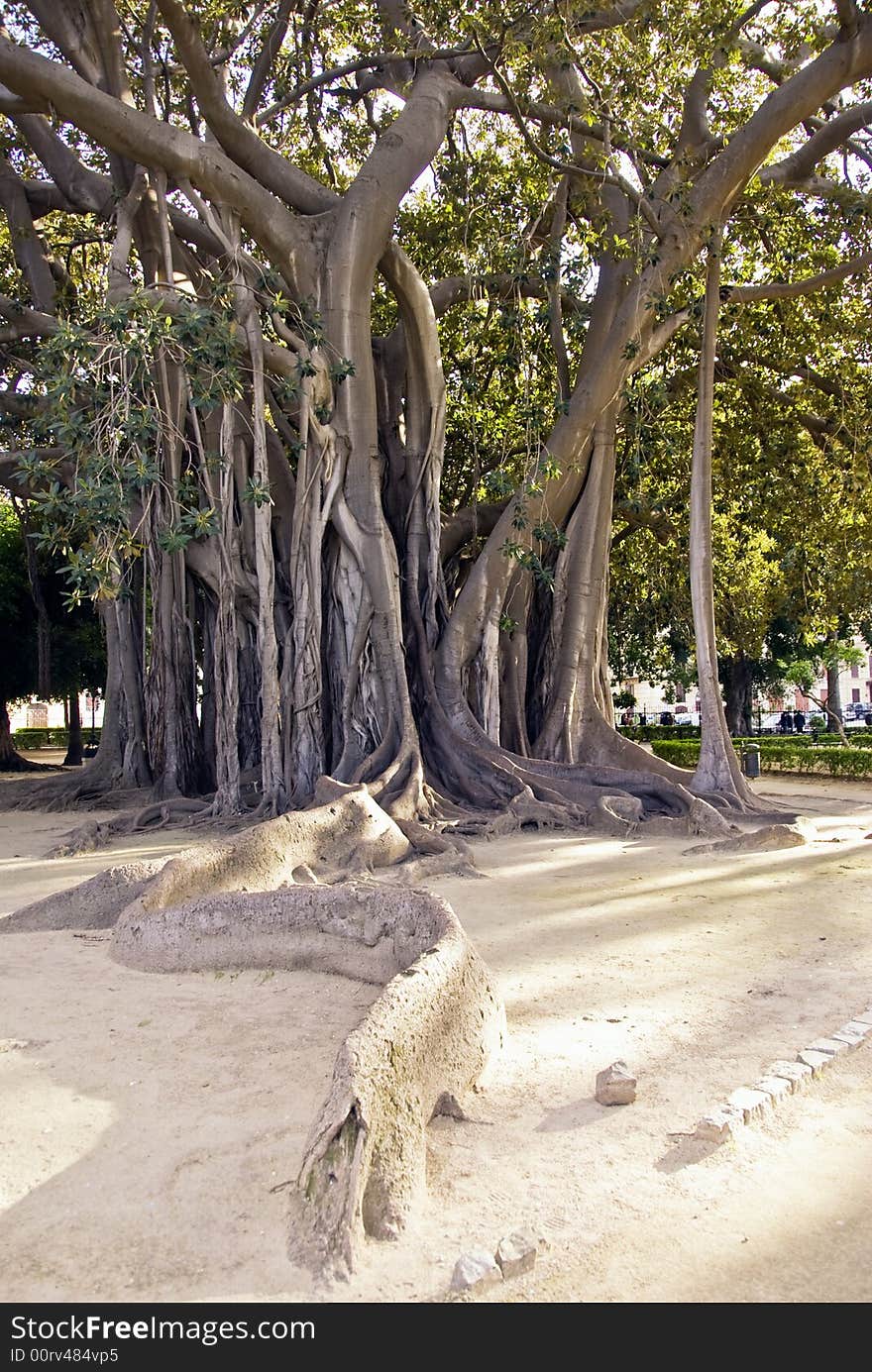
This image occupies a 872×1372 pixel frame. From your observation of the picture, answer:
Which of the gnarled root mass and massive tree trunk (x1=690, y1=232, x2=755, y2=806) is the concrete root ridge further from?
massive tree trunk (x1=690, y1=232, x2=755, y2=806)

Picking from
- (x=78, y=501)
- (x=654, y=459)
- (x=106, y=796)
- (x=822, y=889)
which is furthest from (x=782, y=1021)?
(x=654, y=459)

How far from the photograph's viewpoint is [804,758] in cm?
1638

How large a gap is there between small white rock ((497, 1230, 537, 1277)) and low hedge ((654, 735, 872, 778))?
43.9ft

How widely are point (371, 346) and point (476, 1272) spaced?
8542mm

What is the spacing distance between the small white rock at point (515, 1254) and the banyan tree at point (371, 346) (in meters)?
5.24

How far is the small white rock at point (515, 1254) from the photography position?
6.25 ft

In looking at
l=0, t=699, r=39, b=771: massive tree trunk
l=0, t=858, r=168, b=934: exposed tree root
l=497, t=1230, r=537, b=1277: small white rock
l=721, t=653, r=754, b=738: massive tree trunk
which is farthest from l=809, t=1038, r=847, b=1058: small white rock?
l=721, t=653, r=754, b=738: massive tree trunk

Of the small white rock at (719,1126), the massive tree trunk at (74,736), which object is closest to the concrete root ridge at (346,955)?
the small white rock at (719,1126)

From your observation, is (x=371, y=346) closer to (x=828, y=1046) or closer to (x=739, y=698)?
(x=828, y=1046)

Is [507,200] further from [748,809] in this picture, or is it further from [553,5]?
[748,809]

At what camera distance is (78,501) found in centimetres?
620

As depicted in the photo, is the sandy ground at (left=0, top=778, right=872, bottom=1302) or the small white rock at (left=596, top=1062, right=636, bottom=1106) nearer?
the sandy ground at (left=0, top=778, right=872, bottom=1302)

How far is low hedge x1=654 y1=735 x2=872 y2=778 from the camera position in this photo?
14828 millimetres

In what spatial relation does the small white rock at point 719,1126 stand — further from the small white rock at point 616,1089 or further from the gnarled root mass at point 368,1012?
the gnarled root mass at point 368,1012
